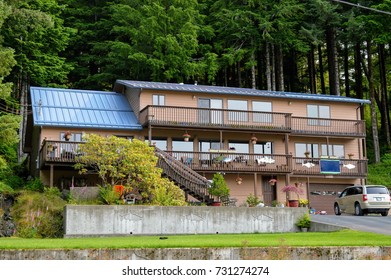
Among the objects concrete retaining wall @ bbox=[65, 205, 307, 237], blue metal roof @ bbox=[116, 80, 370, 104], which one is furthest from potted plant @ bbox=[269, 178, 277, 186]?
concrete retaining wall @ bbox=[65, 205, 307, 237]

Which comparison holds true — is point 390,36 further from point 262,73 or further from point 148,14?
point 148,14

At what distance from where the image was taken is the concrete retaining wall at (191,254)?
15.8 meters

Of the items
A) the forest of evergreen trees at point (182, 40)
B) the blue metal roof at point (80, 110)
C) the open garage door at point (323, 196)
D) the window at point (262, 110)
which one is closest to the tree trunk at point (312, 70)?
the forest of evergreen trees at point (182, 40)

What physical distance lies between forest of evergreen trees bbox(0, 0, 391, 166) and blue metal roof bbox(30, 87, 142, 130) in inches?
235

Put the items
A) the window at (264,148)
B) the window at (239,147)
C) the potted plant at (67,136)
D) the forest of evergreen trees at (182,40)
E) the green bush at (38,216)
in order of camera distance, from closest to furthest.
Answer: the green bush at (38,216) < the potted plant at (67,136) < the window at (239,147) < the window at (264,148) < the forest of evergreen trees at (182,40)

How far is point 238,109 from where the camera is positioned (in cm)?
4047

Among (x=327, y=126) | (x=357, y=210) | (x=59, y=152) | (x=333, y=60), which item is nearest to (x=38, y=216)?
(x=59, y=152)

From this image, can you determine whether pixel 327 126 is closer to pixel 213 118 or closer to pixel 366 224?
pixel 213 118

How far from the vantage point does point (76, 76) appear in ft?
→ 181

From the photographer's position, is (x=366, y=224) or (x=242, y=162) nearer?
(x=366, y=224)

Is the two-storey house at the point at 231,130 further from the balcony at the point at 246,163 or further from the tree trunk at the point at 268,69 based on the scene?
the tree trunk at the point at 268,69

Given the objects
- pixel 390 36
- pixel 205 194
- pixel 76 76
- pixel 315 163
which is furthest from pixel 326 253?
pixel 76 76

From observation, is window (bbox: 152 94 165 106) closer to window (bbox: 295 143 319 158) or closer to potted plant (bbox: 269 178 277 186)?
potted plant (bbox: 269 178 277 186)

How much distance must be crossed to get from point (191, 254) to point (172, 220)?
7.98 meters
